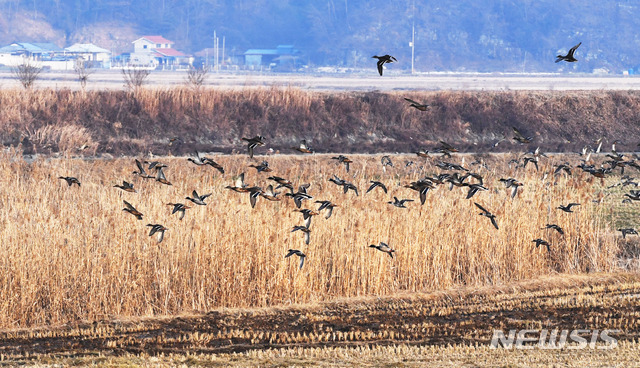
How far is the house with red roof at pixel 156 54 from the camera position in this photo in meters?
131

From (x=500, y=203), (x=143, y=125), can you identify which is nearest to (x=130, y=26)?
(x=143, y=125)

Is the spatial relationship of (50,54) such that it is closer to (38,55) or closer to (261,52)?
(38,55)

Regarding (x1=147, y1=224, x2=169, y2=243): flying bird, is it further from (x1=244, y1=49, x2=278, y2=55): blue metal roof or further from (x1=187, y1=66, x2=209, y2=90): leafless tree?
(x1=244, y1=49, x2=278, y2=55): blue metal roof

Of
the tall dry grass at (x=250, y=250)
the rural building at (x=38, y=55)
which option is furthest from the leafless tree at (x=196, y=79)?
the rural building at (x=38, y=55)

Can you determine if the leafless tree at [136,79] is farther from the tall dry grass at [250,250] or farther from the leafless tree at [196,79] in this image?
the tall dry grass at [250,250]

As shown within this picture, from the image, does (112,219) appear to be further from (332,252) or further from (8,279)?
(332,252)

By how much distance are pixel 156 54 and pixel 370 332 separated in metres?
129

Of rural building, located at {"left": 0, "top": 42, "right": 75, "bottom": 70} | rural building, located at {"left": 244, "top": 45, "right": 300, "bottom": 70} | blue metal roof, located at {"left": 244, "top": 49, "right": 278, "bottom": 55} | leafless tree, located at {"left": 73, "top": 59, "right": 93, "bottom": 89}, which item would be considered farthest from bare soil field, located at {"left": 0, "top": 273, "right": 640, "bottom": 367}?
blue metal roof, located at {"left": 244, "top": 49, "right": 278, "bottom": 55}

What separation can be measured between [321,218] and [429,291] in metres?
2.22

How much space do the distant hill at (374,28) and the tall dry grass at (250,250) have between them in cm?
11579

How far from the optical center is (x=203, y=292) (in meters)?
13.6

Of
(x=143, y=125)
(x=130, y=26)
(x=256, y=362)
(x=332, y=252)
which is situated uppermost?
(x=130, y=26)

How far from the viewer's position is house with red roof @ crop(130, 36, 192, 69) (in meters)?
131

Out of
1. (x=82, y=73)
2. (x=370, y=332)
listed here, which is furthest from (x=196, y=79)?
(x=370, y=332)
